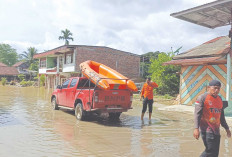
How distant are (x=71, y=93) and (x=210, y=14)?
7.39 metres

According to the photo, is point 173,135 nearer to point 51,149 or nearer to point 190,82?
point 51,149

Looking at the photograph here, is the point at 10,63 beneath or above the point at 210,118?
above

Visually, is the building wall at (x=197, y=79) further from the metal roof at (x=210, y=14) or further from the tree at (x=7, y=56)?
the tree at (x=7, y=56)

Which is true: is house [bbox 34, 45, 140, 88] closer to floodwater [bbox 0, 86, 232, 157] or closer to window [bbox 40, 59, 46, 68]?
window [bbox 40, 59, 46, 68]

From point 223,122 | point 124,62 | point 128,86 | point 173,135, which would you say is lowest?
point 173,135

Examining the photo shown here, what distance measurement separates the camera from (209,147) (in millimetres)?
3807

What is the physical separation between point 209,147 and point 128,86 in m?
5.39

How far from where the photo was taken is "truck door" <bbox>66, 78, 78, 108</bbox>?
10.0m

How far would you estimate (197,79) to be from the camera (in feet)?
46.3

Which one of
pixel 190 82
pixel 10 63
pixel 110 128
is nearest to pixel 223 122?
pixel 110 128

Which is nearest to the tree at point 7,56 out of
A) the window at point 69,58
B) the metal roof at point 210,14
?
the window at point 69,58

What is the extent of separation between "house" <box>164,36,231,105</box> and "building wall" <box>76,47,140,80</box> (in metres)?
18.3

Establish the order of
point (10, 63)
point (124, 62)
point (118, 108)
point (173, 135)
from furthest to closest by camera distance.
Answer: point (10, 63) < point (124, 62) < point (118, 108) < point (173, 135)

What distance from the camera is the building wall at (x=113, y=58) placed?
31688mm
